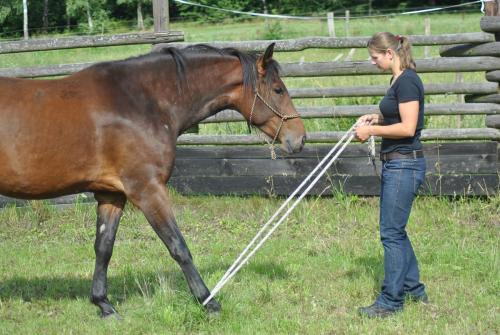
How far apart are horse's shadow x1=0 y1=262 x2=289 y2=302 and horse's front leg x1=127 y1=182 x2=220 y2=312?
1.66 ft

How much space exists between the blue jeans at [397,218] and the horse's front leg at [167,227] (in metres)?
1.37

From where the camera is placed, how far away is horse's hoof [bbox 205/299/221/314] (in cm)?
550

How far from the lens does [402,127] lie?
5.19m

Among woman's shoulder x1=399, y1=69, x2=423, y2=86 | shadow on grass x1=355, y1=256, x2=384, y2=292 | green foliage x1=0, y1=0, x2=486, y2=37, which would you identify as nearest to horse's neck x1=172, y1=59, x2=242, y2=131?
woman's shoulder x1=399, y1=69, x2=423, y2=86

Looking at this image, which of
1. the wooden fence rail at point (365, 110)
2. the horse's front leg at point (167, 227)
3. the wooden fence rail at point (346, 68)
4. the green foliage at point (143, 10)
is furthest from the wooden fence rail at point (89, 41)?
the green foliage at point (143, 10)

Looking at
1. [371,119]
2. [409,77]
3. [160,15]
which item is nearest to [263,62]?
[371,119]

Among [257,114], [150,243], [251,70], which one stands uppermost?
[251,70]

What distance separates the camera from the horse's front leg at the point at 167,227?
5.41 meters

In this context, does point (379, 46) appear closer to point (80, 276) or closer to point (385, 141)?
point (385, 141)

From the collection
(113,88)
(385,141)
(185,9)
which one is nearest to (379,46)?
(385,141)

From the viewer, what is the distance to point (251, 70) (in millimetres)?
5723

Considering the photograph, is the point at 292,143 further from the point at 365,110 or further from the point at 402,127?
the point at 365,110

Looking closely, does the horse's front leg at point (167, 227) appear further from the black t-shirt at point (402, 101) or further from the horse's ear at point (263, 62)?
the black t-shirt at point (402, 101)

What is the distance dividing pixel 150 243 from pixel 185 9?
41.3 meters
